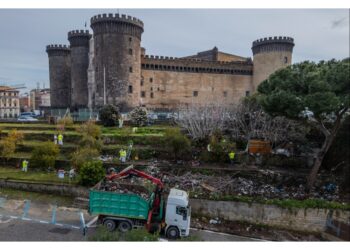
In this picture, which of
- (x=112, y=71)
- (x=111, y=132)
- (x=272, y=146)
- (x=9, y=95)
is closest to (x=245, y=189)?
(x=272, y=146)

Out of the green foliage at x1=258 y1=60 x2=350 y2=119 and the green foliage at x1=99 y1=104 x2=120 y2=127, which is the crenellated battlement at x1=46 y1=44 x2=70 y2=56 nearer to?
the green foliage at x1=99 y1=104 x2=120 y2=127

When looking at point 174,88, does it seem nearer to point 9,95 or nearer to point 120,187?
point 120,187

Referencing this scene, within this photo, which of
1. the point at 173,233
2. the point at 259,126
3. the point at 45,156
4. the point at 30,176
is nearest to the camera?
the point at 173,233

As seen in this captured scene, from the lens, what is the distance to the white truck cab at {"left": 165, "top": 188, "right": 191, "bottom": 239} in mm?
9617

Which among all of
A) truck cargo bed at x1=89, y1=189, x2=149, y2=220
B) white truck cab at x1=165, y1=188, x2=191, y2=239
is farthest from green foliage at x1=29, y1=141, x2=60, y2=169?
white truck cab at x1=165, y1=188, x2=191, y2=239

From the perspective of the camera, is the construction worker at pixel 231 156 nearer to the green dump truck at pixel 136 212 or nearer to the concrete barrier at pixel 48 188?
the green dump truck at pixel 136 212

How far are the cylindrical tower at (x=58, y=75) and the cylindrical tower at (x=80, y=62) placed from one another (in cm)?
344

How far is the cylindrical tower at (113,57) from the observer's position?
1176 inches

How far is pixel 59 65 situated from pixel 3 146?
→ 2385 centimetres

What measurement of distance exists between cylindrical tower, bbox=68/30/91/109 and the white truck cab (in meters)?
26.5

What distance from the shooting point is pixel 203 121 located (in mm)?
17578

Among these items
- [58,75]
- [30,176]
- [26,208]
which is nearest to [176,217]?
[26,208]

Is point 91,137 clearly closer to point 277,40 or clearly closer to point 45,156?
point 45,156

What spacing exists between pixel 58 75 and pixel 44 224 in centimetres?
3032
